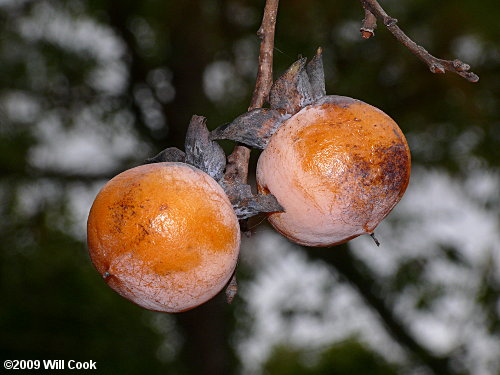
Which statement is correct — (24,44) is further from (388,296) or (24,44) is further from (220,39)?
(388,296)

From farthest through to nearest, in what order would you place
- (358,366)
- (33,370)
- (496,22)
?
Result: (358,366) → (33,370) → (496,22)

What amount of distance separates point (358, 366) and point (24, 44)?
1803 millimetres

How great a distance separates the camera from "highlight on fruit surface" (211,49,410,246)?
64 centimetres

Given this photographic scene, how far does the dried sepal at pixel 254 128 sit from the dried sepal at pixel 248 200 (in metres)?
0.06

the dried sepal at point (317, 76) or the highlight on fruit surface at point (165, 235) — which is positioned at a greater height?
the dried sepal at point (317, 76)

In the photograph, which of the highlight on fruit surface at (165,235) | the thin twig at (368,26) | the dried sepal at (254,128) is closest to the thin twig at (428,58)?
the thin twig at (368,26)

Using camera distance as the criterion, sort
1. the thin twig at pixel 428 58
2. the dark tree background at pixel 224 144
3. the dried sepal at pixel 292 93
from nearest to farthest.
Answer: the thin twig at pixel 428 58
the dried sepal at pixel 292 93
the dark tree background at pixel 224 144

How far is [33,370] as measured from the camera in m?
2.08

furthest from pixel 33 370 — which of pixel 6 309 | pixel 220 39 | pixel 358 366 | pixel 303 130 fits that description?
pixel 303 130

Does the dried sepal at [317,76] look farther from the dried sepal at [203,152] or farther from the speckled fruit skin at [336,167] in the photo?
the dried sepal at [203,152]

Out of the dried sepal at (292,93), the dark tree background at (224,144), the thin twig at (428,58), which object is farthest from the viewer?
the dark tree background at (224,144)

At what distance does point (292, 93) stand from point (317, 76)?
0.05 meters

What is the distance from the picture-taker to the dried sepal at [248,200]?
0.69 meters

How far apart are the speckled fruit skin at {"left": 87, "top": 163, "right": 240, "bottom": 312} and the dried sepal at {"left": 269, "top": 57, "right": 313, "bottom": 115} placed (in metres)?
0.14
